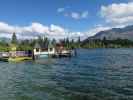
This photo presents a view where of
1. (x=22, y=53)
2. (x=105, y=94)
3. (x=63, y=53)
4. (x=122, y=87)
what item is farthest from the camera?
(x=63, y=53)

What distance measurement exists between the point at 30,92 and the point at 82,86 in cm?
749

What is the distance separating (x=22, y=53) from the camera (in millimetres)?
103062

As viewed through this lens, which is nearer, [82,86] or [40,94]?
[40,94]

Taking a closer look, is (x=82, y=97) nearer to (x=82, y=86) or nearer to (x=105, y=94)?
(x=105, y=94)

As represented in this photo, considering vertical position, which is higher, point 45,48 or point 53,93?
point 45,48

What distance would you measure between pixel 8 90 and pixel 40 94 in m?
5.11

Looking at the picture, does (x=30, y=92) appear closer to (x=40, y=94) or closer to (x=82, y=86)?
(x=40, y=94)

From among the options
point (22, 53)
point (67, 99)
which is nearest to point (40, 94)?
point (67, 99)

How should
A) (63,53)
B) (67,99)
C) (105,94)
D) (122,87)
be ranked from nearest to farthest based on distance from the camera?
(67,99)
(105,94)
(122,87)
(63,53)

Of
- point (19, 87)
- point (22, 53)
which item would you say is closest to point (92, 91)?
point (19, 87)

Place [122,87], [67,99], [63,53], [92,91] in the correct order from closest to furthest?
[67,99] < [92,91] < [122,87] < [63,53]

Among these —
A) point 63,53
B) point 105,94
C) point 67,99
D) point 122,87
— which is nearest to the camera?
point 67,99

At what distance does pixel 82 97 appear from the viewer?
26.2 meters

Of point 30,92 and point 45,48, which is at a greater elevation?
point 45,48
